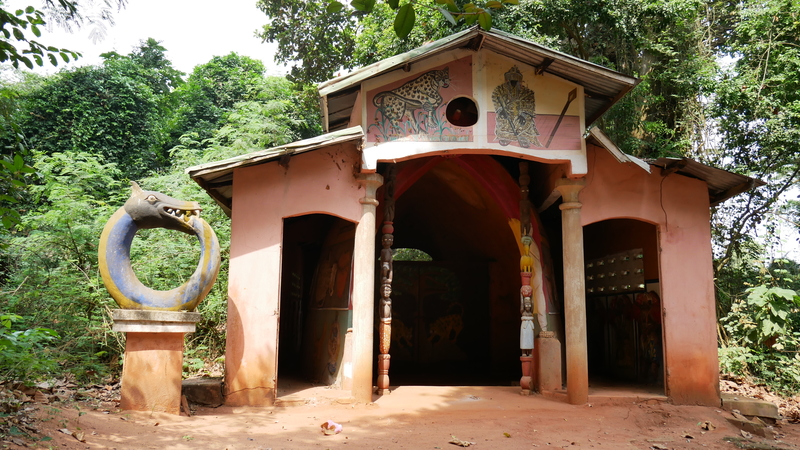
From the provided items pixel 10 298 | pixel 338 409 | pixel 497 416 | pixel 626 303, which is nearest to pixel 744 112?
pixel 626 303

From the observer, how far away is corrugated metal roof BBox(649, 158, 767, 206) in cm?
869

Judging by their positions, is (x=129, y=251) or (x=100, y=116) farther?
(x=100, y=116)

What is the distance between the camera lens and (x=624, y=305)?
10836 millimetres

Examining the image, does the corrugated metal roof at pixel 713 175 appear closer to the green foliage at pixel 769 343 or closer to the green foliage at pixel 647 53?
the green foliage at pixel 769 343

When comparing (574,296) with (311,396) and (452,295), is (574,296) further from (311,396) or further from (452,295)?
(452,295)

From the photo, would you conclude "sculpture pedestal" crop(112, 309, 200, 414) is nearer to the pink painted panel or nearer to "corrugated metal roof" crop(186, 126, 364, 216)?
"corrugated metal roof" crop(186, 126, 364, 216)

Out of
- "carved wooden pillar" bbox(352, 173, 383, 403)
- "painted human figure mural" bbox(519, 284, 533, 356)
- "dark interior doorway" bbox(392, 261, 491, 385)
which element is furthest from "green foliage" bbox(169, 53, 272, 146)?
"painted human figure mural" bbox(519, 284, 533, 356)

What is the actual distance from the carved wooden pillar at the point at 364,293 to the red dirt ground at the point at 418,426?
37cm

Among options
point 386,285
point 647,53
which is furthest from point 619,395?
point 647,53

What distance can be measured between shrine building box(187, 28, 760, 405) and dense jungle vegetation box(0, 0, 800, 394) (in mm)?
1376

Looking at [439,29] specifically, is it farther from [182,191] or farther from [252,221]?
[252,221]

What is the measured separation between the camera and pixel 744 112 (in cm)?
1234

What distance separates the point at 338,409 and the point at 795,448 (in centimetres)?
563

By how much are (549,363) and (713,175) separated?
387 cm
